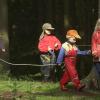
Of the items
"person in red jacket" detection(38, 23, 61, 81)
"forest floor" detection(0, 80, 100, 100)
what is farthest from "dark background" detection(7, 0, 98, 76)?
"forest floor" detection(0, 80, 100, 100)

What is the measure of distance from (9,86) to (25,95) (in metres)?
1.79

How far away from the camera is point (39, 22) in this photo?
80.7 feet

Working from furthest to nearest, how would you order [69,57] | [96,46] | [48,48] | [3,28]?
[3,28], [48,48], [69,57], [96,46]

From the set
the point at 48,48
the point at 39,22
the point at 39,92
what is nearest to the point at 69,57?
the point at 39,92

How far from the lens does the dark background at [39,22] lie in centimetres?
1956

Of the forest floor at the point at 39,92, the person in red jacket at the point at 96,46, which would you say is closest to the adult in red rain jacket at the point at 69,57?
the forest floor at the point at 39,92

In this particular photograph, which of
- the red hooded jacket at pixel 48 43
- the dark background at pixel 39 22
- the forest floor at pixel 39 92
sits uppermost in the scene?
the dark background at pixel 39 22

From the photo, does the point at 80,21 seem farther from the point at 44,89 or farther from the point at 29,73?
the point at 44,89

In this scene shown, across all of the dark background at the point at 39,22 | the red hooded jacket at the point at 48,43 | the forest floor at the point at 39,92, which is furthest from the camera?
the dark background at the point at 39,22

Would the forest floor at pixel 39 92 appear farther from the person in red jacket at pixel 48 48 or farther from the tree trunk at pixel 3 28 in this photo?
the tree trunk at pixel 3 28

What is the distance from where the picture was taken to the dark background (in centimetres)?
1956

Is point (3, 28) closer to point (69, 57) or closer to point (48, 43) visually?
point (48, 43)

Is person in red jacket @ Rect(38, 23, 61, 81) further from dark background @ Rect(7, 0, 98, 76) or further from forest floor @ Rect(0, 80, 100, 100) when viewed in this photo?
dark background @ Rect(7, 0, 98, 76)

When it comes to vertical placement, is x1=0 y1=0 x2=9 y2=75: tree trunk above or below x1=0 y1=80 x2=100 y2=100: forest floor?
above
